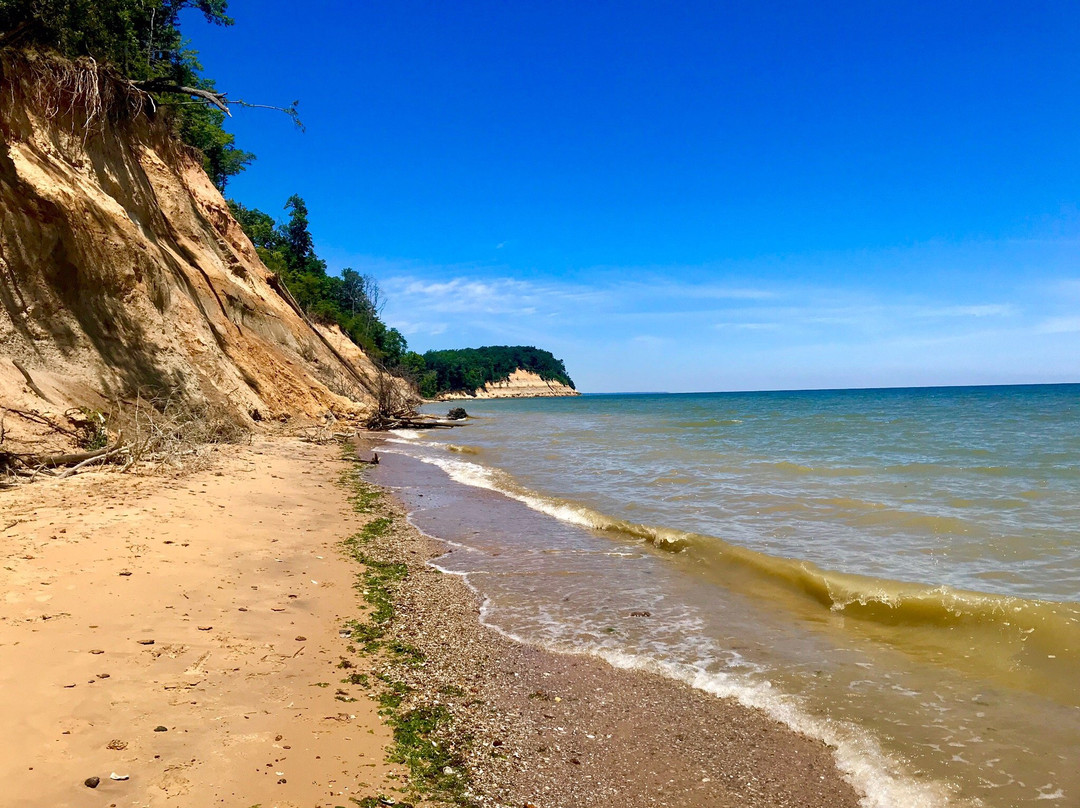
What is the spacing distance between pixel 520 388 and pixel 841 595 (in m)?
157

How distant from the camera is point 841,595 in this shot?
20.0ft

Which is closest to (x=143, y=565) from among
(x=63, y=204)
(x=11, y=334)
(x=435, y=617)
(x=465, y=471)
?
(x=435, y=617)

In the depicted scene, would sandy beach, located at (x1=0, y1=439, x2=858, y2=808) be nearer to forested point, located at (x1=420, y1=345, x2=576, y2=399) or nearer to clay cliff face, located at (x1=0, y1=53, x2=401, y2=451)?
clay cliff face, located at (x1=0, y1=53, x2=401, y2=451)

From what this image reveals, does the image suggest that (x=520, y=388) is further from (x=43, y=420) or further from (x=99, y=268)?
(x=43, y=420)

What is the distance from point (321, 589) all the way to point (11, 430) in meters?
5.49

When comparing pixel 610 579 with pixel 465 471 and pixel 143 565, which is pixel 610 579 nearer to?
pixel 143 565

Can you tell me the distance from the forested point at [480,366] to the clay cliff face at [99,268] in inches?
3029

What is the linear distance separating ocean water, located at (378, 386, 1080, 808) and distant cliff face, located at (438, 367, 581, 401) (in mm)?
113696

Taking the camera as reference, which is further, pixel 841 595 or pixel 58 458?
pixel 58 458

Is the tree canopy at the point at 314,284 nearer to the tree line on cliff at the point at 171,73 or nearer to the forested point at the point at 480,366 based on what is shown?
the tree line on cliff at the point at 171,73

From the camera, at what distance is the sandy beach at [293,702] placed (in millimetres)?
2828

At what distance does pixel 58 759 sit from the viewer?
8.77 ft

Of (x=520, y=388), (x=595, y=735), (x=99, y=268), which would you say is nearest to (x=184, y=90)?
(x=99, y=268)

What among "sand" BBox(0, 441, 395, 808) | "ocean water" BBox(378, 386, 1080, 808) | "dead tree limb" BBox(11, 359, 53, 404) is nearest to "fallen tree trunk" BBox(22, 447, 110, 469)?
"sand" BBox(0, 441, 395, 808)
